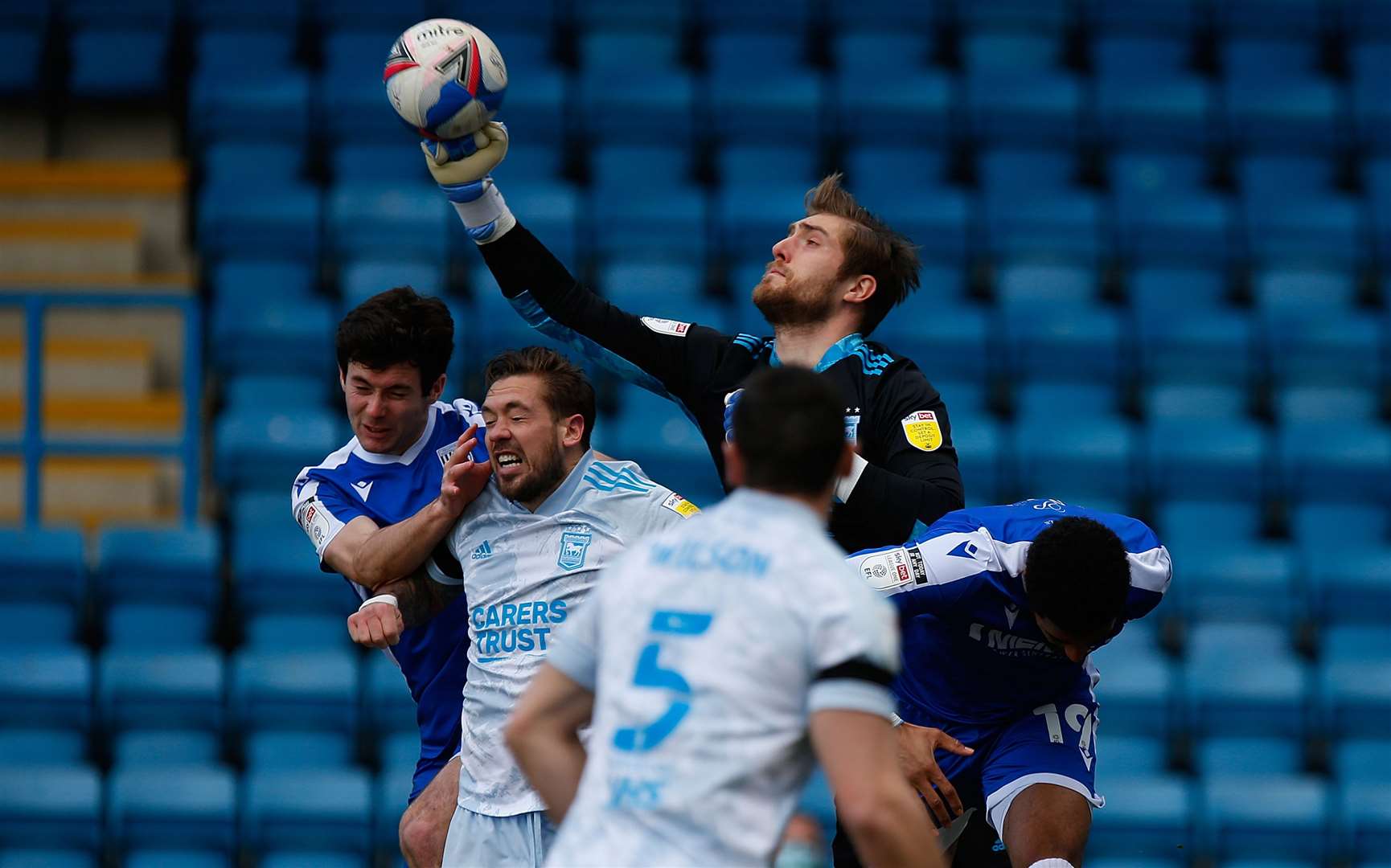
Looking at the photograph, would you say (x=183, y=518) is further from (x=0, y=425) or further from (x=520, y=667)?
(x=520, y=667)

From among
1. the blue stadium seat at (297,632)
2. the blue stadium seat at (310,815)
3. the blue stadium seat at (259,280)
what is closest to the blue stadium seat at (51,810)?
the blue stadium seat at (310,815)

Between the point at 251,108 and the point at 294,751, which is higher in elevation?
the point at 251,108

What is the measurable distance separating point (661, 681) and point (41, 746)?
6.53 meters

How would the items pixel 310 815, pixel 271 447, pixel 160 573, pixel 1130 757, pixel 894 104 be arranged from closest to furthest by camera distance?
1. pixel 310 815
2. pixel 1130 757
3. pixel 160 573
4. pixel 271 447
5. pixel 894 104

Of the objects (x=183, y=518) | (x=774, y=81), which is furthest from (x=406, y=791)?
(x=774, y=81)

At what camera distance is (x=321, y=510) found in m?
5.20

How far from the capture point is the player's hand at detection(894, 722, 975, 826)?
455 cm

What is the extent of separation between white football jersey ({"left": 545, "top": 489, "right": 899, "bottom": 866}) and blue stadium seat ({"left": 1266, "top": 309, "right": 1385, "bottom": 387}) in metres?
8.17

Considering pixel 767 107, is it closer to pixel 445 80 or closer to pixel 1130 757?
pixel 1130 757

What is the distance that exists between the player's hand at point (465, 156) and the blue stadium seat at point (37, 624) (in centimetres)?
489

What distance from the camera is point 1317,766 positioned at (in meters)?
9.09

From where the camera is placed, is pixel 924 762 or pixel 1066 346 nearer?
pixel 924 762

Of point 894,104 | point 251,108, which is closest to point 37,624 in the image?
point 251,108

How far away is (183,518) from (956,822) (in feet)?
18.3
